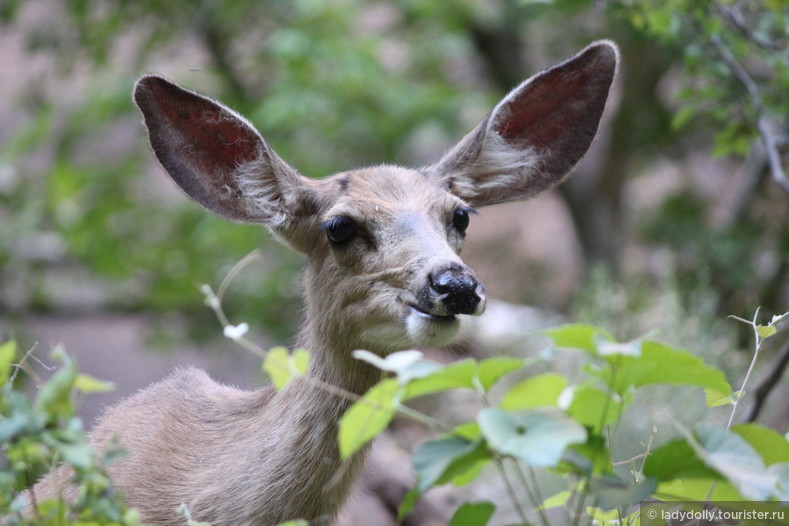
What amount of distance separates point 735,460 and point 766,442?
0.80 feet

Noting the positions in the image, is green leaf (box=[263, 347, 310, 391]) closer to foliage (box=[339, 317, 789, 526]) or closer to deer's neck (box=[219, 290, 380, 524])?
foliage (box=[339, 317, 789, 526])

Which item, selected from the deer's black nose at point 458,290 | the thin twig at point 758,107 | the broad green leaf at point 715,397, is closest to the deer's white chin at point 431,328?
the deer's black nose at point 458,290

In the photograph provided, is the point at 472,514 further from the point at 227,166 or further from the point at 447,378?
the point at 227,166

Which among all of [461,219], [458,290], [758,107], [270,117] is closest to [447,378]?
[458,290]

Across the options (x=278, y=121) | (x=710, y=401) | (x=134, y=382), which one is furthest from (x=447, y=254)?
(x=134, y=382)

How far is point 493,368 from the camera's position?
215 cm

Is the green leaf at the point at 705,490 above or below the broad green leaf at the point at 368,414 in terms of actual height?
below

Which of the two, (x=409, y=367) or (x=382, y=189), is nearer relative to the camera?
(x=409, y=367)

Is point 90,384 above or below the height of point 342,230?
above

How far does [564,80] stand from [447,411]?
264 inches

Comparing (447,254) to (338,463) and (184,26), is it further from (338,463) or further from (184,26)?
(184,26)

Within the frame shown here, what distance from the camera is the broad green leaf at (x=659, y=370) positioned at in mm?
2145

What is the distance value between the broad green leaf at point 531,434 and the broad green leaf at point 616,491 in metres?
0.17

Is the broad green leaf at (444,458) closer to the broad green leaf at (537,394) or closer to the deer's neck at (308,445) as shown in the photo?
the broad green leaf at (537,394)
